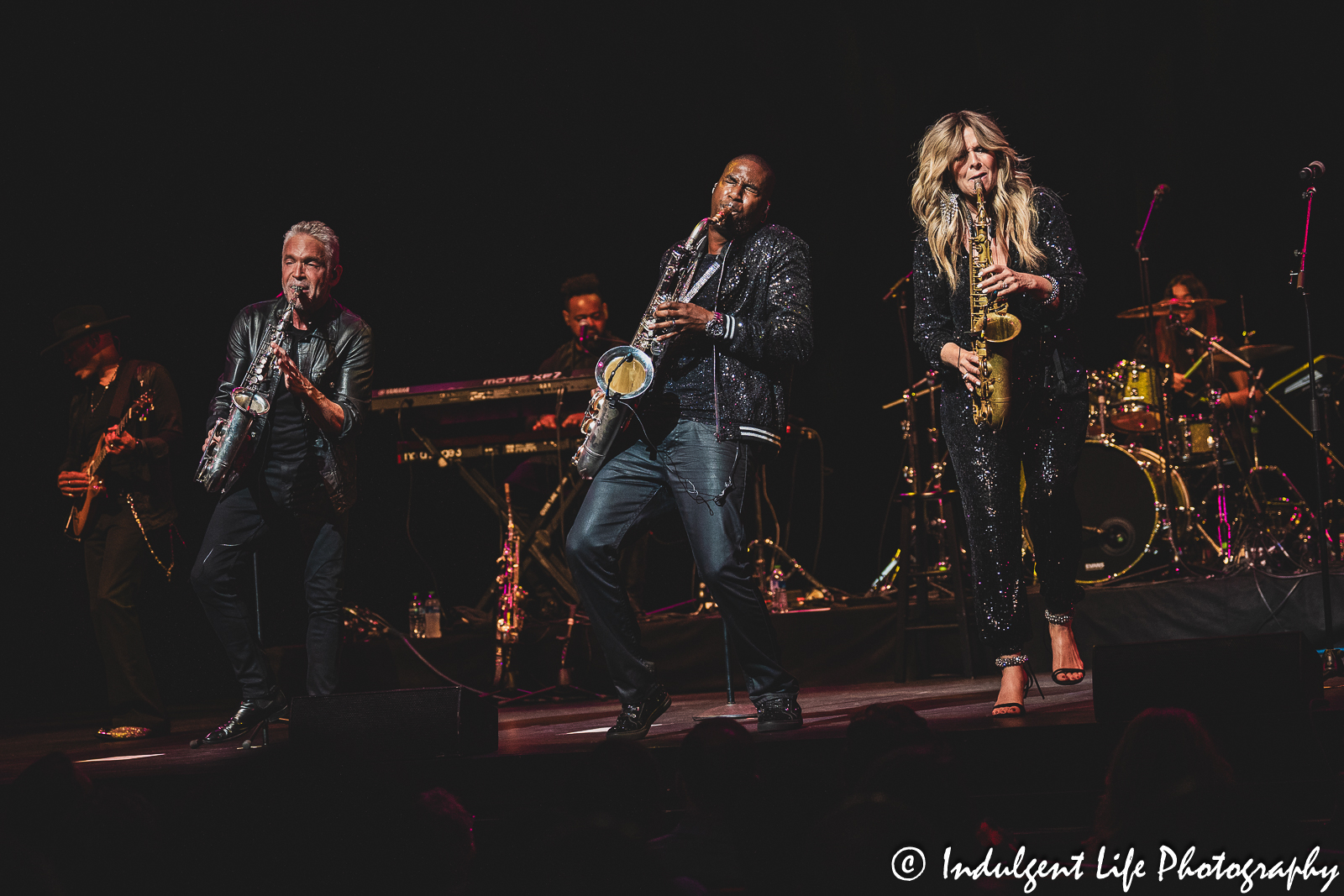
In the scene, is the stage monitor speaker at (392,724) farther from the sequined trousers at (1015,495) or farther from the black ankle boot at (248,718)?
the sequined trousers at (1015,495)

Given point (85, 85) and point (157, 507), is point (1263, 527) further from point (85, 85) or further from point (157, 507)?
point (85, 85)

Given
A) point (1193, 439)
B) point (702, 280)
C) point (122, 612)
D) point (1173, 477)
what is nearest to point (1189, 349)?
point (1193, 439)

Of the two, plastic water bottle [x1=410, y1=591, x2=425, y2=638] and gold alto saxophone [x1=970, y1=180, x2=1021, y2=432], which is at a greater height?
gold alto saxophone [x1=970, y1=180, x2=1021, y2=432]

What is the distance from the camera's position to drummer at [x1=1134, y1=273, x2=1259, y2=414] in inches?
331

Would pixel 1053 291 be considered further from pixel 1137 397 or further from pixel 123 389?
pixel 1137 397

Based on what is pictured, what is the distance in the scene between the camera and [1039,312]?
3.65 metres

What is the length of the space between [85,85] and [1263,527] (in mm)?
8607

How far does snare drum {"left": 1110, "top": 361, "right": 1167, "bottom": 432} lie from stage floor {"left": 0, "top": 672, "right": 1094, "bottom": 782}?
3201 millimetres

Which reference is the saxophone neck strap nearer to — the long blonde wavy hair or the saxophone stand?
the long blonde wavy hair

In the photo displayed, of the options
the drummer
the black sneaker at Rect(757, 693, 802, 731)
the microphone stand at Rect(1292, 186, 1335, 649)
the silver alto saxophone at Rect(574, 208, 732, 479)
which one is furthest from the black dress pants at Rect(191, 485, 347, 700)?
the drummer

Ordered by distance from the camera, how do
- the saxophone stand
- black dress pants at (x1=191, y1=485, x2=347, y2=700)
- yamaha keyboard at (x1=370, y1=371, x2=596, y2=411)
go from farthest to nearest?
yamaha keyboard at (x1=370, y1=371, x2=596, y2=411) < the saxophone stand < black dress pants at (x1=191, y1=485, x2=347, y2=700)

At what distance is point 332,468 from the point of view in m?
4.47

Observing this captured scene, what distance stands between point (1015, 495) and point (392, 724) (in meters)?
2.13

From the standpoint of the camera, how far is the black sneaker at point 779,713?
11.6 ft
